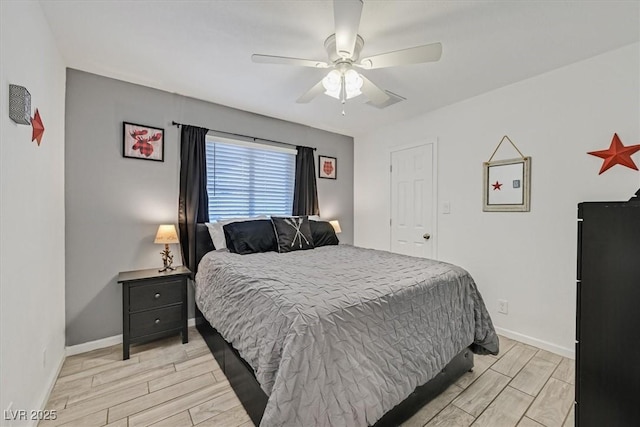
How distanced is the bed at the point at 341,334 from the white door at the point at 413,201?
1275 mm

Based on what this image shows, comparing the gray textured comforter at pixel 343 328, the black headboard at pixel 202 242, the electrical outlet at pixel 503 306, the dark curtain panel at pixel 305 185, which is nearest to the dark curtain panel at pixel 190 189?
the black headboard at pixel 202 242

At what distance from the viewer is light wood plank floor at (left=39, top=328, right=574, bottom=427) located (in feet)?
5.28

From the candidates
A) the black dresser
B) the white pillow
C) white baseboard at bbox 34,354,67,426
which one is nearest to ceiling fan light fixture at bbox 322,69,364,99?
the black dresser

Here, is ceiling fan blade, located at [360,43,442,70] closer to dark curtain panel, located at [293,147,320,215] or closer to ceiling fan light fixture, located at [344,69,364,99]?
ceiling fan light fixture, located at [344,69,364,99]

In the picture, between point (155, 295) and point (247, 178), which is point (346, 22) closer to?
point (247, 178)

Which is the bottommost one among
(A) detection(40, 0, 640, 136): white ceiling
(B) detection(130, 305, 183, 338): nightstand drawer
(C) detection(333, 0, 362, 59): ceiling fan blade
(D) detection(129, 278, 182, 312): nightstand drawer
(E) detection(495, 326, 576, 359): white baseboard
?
(E) detection(495, 326, 576, 359): white baseboard

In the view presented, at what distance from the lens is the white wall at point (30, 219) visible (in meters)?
1.24

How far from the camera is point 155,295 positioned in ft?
7.88

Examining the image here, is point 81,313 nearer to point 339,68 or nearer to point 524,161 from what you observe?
point 339,68

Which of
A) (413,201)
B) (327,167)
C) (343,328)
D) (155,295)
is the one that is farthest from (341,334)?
(327,167)

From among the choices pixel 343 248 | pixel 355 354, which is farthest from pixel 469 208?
pixel 355 354

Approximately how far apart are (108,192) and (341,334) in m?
2.52

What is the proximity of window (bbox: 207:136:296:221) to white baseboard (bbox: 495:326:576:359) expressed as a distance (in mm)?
2803

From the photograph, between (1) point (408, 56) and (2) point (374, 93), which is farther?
(2) point (374, 93)
